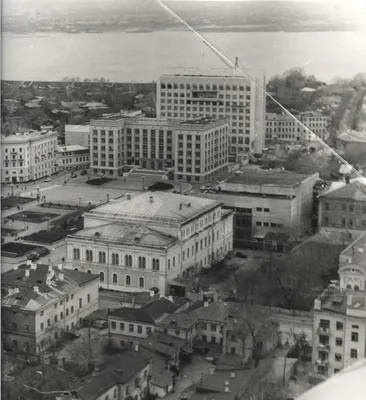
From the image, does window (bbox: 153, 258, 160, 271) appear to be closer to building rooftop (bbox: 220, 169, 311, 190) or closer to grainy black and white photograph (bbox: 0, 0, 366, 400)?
grainy black and white photograph (bbox: 0, 0, 366, 400)

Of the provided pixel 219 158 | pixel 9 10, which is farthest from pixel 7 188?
pixel 219 158

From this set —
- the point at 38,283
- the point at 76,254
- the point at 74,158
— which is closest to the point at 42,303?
the point at 38,283

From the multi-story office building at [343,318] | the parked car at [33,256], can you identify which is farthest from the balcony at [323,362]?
the parked car at [33,256]

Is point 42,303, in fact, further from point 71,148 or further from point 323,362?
point 323,362

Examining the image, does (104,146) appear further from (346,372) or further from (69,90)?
(346,372)

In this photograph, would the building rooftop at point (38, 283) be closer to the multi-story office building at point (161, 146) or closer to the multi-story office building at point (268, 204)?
the multi-story office building at point (161, 146)

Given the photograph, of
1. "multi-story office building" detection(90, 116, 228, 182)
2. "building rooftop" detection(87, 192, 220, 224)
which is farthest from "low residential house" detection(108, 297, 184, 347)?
"multi-story office building" detection(90, 116, 228, 182)
